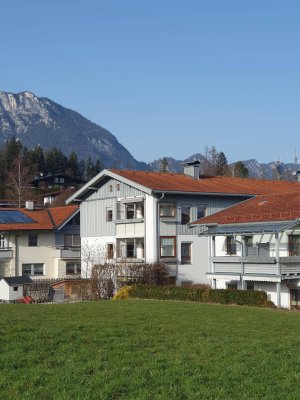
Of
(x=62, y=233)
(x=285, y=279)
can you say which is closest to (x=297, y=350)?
(x=285, y=279)

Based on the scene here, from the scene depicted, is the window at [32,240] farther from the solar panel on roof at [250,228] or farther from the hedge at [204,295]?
the hedge at [204,295]

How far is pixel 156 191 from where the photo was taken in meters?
42.4

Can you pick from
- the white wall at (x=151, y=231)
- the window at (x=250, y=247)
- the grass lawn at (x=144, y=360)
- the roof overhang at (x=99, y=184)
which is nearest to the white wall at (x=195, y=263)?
the white wall at (x=151, y=231)

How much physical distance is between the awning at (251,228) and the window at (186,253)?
5.08 metres

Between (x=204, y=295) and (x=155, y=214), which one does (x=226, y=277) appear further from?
(x=155, y=214)

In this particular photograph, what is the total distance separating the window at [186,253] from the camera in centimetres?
4408

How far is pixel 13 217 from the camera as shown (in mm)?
56312

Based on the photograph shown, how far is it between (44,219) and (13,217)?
2.84m

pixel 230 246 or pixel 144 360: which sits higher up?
pixel 230 246

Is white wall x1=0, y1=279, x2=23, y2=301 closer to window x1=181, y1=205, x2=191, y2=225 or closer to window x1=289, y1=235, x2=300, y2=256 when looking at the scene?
window x1=181, y1=205, x2=191, y2=225

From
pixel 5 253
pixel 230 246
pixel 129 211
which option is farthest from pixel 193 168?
pixel 5 253

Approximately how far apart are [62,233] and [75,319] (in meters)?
39.4

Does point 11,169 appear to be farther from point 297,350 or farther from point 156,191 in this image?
point 297,350

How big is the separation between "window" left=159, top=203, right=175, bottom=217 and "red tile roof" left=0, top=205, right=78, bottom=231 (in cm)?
1540
